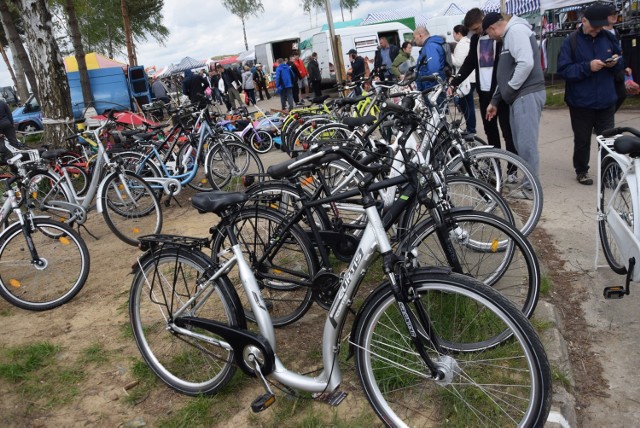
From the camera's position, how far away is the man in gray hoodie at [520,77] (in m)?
4.82

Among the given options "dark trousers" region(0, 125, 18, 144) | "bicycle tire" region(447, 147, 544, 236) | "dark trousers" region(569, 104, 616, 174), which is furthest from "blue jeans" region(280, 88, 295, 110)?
"bicycle tire" region(447, 147, 544, 236)

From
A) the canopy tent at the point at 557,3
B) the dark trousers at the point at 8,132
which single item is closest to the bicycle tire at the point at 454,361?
the dark trousers at the point at 8,132

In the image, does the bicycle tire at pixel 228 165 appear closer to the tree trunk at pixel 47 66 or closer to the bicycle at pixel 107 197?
the bicycle at pixel 107 197

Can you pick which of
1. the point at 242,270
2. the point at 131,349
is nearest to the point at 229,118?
the point at 131,349

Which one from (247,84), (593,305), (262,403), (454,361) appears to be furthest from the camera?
(247,84)

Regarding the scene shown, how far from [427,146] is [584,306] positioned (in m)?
1.74

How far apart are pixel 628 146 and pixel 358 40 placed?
1900cm

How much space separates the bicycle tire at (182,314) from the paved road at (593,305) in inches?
75.4

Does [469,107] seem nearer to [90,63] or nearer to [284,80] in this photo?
[284,80]

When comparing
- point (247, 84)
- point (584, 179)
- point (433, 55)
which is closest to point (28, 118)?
point (247, 84)

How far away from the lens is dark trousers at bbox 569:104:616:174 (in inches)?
212

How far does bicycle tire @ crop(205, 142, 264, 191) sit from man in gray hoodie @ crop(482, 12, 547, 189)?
3.58 meters

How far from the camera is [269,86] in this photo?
1108 inches

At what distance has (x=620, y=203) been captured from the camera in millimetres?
3312
